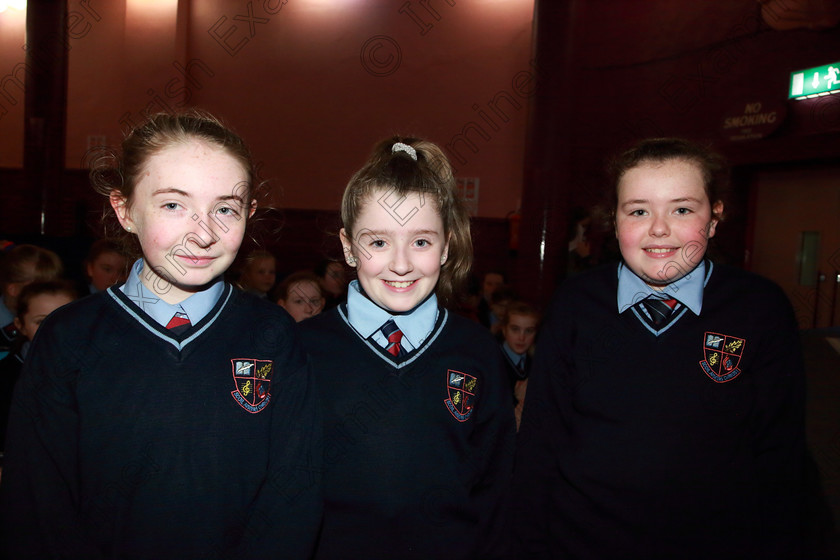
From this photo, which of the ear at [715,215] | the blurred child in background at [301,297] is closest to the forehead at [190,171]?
the ear at [715,215]

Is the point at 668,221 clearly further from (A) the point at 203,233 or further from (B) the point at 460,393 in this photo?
(A) the point at 203,233

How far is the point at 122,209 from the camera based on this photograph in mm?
1325

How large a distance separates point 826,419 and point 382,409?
1231 millimetres

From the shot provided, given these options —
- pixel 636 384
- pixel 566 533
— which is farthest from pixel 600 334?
pixel 566 533

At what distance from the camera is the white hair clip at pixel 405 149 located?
5.16 ft

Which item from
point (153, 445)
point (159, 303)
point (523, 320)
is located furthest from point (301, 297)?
point (153, 445)

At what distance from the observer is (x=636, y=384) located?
1.48 m

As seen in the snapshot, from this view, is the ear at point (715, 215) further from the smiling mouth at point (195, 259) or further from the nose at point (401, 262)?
the smiling mouth at point (195, 259)

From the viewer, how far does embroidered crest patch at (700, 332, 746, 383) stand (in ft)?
4.83

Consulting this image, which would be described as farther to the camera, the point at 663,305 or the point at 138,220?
the point at 663,305

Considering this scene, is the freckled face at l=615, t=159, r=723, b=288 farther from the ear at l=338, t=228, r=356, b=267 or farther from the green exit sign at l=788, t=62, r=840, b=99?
the green exit sign at l=788, t=62, r=840, b=99

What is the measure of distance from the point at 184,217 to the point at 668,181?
1139mm

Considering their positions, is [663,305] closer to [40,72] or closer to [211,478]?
[211,478]

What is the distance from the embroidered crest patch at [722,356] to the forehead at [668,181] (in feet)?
1.17
